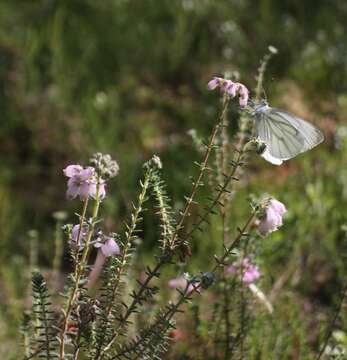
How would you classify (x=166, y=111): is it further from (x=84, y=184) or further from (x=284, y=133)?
(x=84, y=184)

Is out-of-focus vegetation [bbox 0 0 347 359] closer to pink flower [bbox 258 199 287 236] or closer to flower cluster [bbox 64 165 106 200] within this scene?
pink flower [bbox 258 199 287 236]

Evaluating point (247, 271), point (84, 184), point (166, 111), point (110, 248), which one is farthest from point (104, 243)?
point (166, 111)

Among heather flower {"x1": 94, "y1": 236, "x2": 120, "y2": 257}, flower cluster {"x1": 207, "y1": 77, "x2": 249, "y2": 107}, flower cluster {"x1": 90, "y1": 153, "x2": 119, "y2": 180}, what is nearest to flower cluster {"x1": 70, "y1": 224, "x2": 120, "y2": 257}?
heather flower {"x1": 94, "y1": 236, "x2": 120, "y2": 257}

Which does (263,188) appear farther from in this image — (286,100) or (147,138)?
(286,100)

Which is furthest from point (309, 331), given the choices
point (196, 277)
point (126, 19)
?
point (126, 19)

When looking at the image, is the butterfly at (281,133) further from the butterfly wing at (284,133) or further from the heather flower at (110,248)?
the heather flower at (110,248)

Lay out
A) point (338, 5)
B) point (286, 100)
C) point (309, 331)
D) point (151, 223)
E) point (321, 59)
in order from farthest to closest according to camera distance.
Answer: point (338, 5), point (321, 59), point (286, 100), point (151, 223), point (309, 331)
